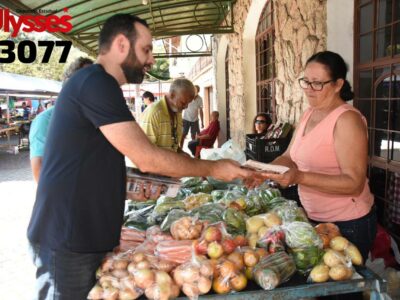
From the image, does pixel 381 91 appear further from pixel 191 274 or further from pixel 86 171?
pixel 86 171

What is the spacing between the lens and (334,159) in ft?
7.54

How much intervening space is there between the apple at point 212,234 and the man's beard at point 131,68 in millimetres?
828

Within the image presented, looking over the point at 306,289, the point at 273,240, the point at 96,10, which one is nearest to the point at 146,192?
the point at 273,240

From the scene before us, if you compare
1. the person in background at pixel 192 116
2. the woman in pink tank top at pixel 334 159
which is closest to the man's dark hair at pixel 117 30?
the woman in pink tank top at pixel 334 159

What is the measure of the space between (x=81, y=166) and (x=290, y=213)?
1226 mm

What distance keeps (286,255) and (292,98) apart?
371 cm

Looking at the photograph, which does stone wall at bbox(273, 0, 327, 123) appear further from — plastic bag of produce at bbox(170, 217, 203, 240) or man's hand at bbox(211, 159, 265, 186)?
plastic bag of produce at bbox(170, 217, 203, 240)

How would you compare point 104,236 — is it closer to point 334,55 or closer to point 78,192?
point 78,192

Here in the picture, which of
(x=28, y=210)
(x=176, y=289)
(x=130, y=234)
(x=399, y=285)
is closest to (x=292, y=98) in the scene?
(x=399, y=285)

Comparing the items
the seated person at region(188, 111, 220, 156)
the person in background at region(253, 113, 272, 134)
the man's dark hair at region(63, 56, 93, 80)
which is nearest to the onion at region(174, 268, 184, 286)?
the man's dark hair at region(63, 56, 93, 80)

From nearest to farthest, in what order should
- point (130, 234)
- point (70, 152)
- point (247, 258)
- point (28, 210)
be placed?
point (70, 152) < point (247, 258) < point (130, 234) < point (28, 210)

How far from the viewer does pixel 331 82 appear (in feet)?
7.68

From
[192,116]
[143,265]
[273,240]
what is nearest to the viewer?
[143,265]

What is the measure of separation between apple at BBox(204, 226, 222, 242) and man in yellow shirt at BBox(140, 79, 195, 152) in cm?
259
